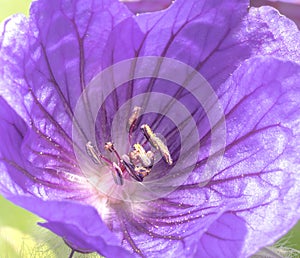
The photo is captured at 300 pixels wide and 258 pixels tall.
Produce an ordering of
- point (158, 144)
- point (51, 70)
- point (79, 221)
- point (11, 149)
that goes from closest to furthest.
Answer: point (79, 221) → point (11, 149) → point (51, 70) → point (158, 144)

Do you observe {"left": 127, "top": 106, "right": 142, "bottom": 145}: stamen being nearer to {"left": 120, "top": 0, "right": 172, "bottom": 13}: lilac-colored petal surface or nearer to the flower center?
the flower center

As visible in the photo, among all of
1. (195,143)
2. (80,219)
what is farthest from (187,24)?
(80,219)

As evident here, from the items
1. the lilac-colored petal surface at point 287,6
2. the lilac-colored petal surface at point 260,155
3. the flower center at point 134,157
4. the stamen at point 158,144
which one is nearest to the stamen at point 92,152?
the flower center at point 134,157

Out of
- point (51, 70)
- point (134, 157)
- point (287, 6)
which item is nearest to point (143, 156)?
point (134, 157)

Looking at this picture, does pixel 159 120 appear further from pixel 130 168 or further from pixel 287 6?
pixel 287 6

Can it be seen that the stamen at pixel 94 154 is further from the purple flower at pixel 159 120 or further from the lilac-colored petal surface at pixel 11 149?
the lilac-colored petal surface at pixel 11 149

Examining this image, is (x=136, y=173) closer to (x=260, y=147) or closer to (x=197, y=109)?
(x=197, y=109)
